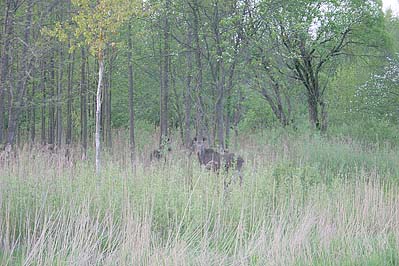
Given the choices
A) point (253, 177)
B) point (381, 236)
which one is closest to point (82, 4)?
point (253, 177)

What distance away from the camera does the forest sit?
6.24 m

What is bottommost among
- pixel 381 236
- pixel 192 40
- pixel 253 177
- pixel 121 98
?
pixel 381 236

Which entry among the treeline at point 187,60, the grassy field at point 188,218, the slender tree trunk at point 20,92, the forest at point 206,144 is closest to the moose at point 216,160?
the forest at point 206,144

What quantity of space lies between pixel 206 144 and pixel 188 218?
245 inches

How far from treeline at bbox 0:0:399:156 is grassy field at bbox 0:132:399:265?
2.58 metres

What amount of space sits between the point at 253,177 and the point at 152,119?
17580mm

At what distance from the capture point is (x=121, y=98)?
22.3m

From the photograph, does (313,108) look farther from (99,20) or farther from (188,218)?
(188,218)

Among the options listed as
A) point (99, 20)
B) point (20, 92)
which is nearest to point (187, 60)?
point (20, 92)

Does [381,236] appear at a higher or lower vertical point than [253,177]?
lower

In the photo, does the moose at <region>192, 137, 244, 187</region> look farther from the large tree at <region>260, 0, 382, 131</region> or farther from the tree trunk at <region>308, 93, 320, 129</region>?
the tree trunk at <region>308, 93, 320, 129</region>

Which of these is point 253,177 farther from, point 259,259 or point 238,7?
point 238,7

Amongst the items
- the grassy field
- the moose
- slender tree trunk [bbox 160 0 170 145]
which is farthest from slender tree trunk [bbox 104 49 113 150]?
the moose

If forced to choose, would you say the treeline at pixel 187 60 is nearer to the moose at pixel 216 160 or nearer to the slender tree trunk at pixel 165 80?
the slender tree trunk at pixel 165 80
